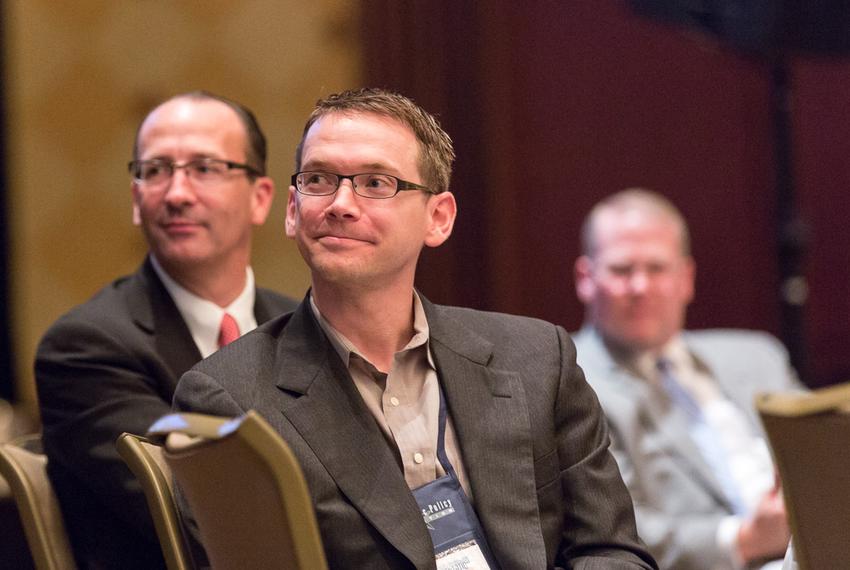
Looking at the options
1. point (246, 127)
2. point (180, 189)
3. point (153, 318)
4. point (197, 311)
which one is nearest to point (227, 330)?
point (197, 311)

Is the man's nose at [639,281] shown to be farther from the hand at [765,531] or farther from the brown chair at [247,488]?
the brown chair at [247,488]

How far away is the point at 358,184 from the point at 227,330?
32.7 inches

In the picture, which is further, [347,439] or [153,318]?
[153,318]

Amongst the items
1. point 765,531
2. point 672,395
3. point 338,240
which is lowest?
point 765,531

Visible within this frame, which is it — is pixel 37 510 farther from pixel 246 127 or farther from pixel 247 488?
pixel 246 127

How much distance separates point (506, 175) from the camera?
4.96 metres

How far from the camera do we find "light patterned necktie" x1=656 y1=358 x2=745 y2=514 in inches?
133

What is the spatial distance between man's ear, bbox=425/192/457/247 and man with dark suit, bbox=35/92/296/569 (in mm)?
662

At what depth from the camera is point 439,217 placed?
2.11 metres

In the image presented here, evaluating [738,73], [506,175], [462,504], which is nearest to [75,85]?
[506,175]

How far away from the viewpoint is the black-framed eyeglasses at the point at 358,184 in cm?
194

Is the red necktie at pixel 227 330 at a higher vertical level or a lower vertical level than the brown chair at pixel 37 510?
higher

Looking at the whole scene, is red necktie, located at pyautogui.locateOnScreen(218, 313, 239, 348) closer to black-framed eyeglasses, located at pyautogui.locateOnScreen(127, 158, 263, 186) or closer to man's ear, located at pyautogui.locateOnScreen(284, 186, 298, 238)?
black-framed eyeglasses, located at pyautogui.locateOnScreen(127, 158, 263, 186)

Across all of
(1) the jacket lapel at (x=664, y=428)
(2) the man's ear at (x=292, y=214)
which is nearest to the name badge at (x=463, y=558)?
(2) the man's ear at (x=292, y=214)
